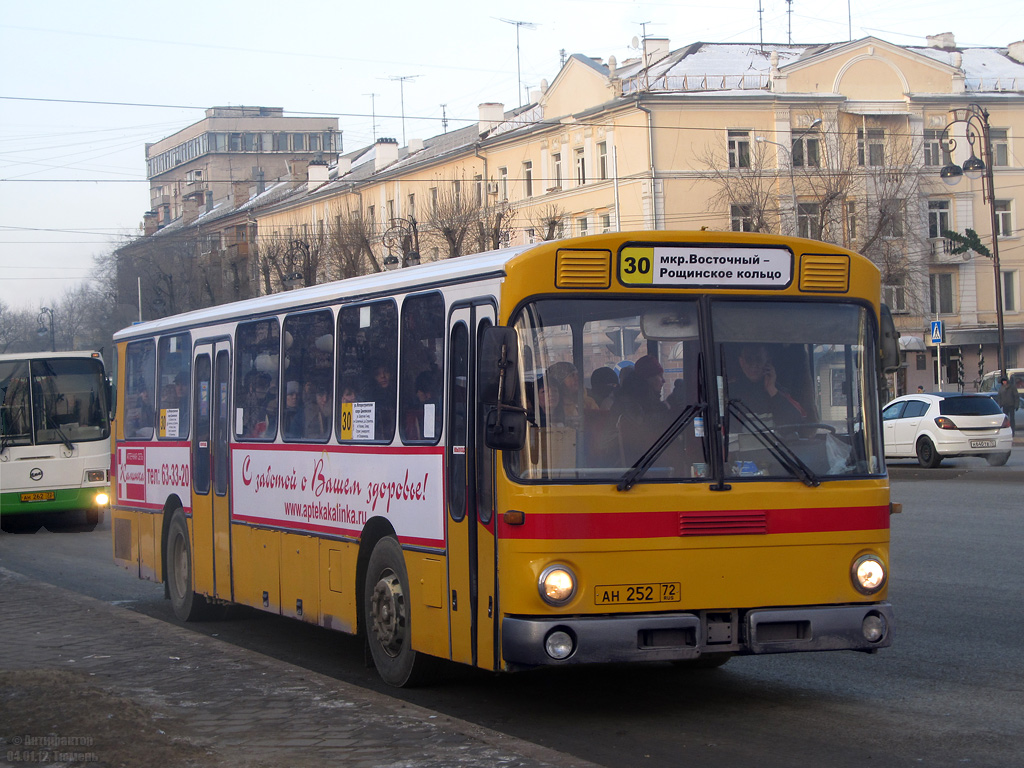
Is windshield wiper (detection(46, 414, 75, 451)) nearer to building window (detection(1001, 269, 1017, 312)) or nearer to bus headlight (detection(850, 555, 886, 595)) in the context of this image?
bus headlight (detection(850, 555, 886, 595))

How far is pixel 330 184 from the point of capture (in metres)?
84.8

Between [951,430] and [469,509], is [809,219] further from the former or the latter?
[469,509]

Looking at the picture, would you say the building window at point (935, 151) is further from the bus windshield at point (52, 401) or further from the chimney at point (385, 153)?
the bus windshield at point (52, 401)

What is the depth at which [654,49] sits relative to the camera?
6431cm

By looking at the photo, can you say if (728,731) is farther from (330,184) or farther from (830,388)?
(330,184)

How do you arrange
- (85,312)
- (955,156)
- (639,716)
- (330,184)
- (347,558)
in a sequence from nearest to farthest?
(639,716), (347,558), (955,156), (330,184), (85,312)

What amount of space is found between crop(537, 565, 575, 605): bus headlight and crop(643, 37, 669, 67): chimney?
5870 centimetres

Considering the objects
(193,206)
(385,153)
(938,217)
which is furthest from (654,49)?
(193,206)

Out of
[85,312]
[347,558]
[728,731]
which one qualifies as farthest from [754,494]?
[85,312]

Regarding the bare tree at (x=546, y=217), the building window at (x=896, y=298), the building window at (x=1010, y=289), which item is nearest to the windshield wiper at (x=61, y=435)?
the bare tree at (x=546, y=217)

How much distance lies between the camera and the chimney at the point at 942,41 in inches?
2749

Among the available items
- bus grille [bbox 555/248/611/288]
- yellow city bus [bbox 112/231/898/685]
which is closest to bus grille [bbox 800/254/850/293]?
yellow city bus [bbox 112/231/898/685]

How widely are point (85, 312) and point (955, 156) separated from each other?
77.4m

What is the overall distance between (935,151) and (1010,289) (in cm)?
757
